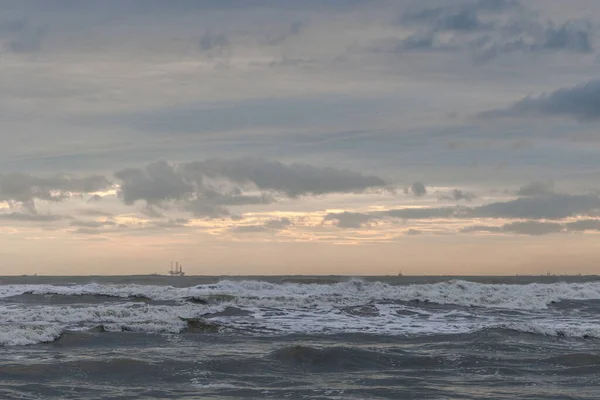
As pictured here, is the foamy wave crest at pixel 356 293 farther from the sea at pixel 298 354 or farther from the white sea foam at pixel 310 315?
the sea at pixel 298 354

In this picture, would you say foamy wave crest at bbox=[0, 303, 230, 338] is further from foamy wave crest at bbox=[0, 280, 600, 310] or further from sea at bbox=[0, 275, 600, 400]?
foamy wave crest at bbox=[0, 280, 600, 310]

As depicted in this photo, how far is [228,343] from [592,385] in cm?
1198

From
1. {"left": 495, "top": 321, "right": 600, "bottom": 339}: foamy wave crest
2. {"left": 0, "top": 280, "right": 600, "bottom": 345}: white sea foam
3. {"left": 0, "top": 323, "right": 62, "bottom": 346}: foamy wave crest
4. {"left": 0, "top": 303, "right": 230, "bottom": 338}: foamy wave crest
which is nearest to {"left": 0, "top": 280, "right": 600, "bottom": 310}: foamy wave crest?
{"left": 0, "top": 280, "right": 600, "bottom": 345}: white sea foam

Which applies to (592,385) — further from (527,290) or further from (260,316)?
(527,290)

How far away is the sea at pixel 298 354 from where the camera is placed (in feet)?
53.9

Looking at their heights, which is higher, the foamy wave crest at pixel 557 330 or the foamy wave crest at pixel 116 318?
the foamy wave crest at pixel 116 318

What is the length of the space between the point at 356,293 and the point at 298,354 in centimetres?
3588

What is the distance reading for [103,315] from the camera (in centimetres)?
3266

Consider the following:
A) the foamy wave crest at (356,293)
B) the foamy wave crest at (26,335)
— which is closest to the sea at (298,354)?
the foamy wave crest at (26,335)

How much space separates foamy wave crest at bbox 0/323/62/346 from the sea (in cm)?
4

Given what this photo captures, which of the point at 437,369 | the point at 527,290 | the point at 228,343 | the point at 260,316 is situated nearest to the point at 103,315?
the point at 260,316

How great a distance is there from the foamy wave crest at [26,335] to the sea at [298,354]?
0.12ft

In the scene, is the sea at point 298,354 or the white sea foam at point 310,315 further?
the white sea foam at point 310,315

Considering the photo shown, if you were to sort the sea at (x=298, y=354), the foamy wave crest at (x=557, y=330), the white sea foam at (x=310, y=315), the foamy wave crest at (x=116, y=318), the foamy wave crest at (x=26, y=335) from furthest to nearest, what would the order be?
the white sea foam at (x=310, y=315)
the foamy wave crest at (x=116, y=318)
the foamy wave crest at (x=557, y=330)
the foamy wave crest at (x=26, y=335)
the sea at (x=298, y=354)
